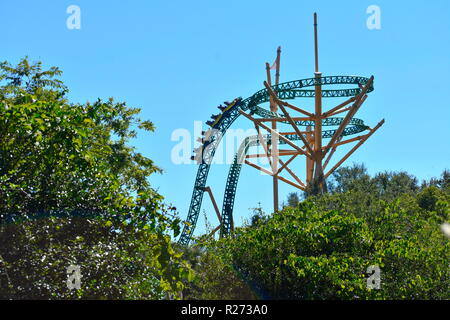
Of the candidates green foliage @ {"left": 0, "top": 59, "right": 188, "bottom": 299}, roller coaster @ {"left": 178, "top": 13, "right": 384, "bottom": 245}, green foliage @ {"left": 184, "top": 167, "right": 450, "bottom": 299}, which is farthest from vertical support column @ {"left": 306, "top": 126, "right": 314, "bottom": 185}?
green foliage @ {"left": 0, "top": 59, "right": 188, "bottom": 299}

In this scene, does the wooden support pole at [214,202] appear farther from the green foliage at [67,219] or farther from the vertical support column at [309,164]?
the green foliage at [67,219]

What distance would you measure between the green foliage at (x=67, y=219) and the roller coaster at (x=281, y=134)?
15.9m

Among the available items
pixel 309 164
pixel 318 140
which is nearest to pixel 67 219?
pixel 318 140

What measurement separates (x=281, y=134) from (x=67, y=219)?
21878 mm

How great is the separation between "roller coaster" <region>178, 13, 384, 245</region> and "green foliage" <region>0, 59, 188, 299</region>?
15858 mm

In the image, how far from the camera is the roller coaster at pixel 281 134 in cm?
2839

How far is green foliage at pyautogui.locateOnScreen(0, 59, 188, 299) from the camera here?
966cm

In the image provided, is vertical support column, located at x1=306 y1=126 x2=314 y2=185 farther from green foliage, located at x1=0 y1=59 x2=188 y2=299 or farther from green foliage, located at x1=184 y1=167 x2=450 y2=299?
green foliage, located at x1=0 y1=59 x2=188 y2=299

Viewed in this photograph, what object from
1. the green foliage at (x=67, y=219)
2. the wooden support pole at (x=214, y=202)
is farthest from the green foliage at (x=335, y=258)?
the wooden support pole at (x=214, y=202)
